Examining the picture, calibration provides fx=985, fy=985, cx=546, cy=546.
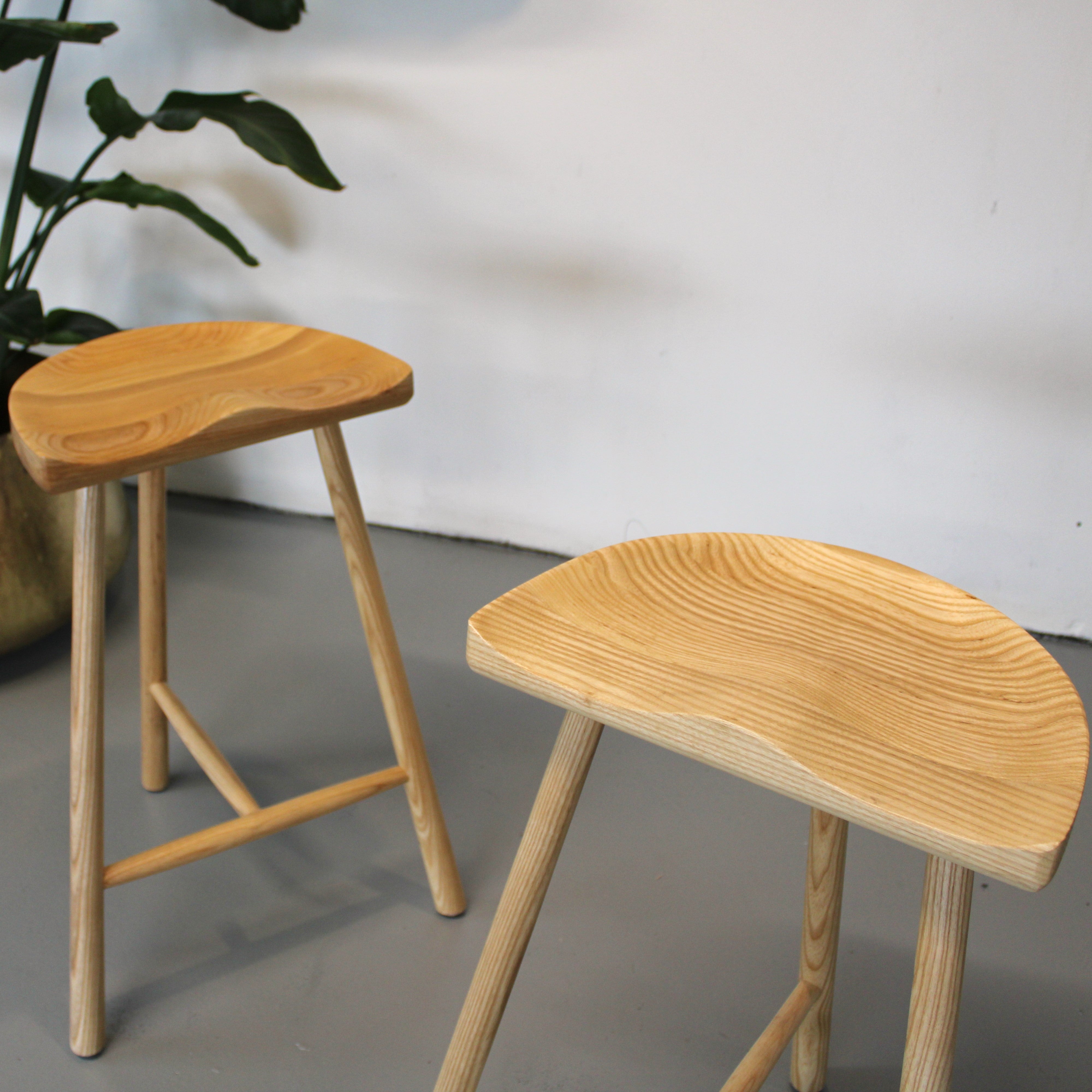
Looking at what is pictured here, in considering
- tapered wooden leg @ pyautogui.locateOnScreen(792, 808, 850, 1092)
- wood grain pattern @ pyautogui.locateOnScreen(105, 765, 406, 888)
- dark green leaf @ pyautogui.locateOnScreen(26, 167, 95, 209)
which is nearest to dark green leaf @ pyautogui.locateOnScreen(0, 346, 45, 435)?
dark green leaf @ pyautogui.locateOnScreen(26, 167, 95, 209)

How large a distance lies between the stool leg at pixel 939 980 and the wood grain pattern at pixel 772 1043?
244 mm

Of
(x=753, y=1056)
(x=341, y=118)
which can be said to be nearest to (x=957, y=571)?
(x=753, y=1056)

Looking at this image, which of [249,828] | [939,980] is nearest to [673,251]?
[249,828]

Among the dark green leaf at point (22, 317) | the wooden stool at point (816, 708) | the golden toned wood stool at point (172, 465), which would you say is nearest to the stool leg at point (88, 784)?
the golden toned wood stool at point (172, 465)

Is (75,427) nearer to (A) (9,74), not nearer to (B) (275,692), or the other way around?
(B) (275,692)

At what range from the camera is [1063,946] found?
1.26 m

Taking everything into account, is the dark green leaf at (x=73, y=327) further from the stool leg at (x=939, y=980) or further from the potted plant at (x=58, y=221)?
the stool leg at (x=939, y=980)

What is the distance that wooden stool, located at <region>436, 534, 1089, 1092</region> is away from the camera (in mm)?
535

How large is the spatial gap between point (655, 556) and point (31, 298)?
1.24 metres

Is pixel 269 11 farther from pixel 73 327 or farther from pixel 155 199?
pixel 73 327

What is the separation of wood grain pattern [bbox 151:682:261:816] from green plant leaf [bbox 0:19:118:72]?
0.90m

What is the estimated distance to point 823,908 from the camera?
35.9 inches

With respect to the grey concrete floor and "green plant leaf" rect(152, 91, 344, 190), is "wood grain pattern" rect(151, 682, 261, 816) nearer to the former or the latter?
the grey concrete floor

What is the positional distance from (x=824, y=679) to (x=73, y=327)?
159 centimetres
